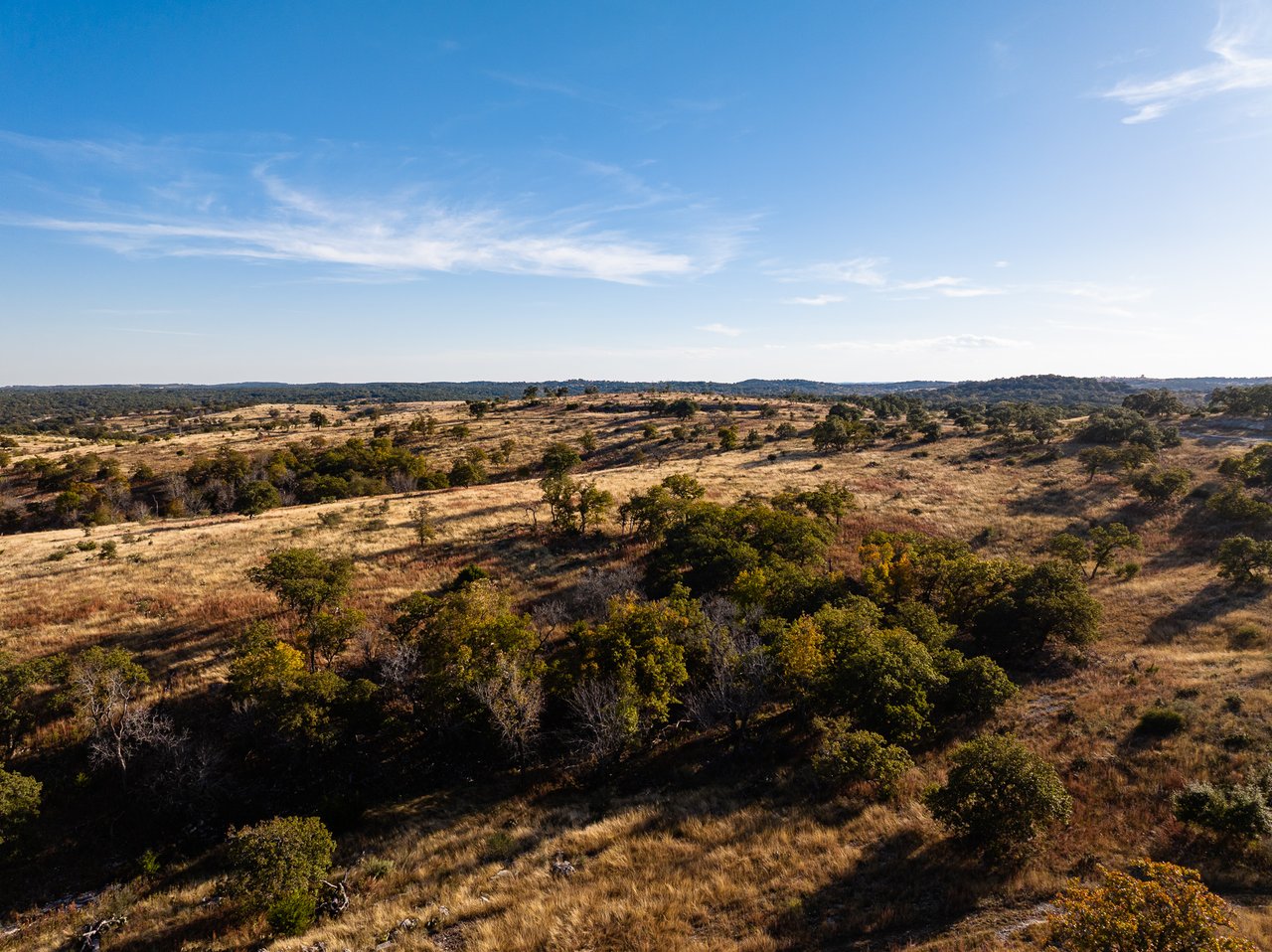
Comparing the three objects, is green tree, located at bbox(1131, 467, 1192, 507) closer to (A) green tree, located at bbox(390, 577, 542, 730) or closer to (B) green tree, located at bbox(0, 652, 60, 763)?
(A) green tree, located at bbox(390, 577, 542, 730)

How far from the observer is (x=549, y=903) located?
18.3 metres

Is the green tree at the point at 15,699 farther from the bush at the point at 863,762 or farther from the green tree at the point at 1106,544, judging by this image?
the green tree at the point at 1106,544

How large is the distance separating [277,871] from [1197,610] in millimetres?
57605

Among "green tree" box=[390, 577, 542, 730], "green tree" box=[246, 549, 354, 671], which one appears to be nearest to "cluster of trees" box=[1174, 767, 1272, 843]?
"green tree" box=[390, 577, 542, 730]

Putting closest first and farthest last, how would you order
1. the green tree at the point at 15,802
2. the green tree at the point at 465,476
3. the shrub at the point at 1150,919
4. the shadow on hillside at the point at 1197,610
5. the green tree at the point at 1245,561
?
1. the shrub at the point at 1150,919
2. the green tree at the point at 15,802
3. the shadow on hillside at the point at 1197,610
4. the green tree at the point at 1245,561
5. the green tree at the point at 465,476

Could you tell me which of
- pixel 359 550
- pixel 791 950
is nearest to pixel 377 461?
pixel 359 550

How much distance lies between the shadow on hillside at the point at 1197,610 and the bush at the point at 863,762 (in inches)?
1047

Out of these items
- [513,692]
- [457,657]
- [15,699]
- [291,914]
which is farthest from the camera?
[457,657]

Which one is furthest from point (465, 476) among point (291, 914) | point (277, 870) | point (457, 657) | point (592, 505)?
point (291, 914)

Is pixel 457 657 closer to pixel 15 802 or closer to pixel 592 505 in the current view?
pixel 15 802

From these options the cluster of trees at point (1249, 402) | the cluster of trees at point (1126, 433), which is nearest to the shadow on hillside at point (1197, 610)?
the cluster of trees at point (1126, 433)

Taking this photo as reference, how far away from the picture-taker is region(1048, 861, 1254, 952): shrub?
1112 centimetres

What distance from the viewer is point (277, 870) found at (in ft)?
60.8

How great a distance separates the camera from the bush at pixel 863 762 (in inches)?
904
